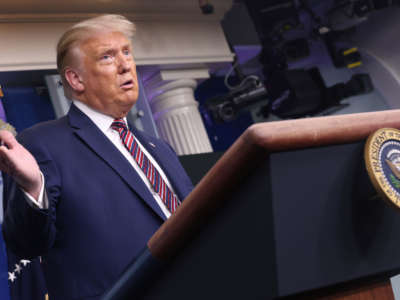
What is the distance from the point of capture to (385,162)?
573 millimetres

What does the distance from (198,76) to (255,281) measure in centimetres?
335

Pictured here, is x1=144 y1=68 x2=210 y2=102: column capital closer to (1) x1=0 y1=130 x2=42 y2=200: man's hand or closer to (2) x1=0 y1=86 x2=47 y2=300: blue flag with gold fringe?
(2) x1=0 y1=86 x2=47 y2=300: blue flag with gold fringe

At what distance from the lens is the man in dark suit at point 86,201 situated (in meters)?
1.01

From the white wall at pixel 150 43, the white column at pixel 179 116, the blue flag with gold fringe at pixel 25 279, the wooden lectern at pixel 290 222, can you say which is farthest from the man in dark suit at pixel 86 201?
the white column at pixel 179 116

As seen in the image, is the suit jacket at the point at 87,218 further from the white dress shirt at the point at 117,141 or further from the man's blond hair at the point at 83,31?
the man's blond hair at the point at 83,31

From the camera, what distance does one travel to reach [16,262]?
2229 millimetres

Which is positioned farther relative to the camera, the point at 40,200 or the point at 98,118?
the point at 98,118

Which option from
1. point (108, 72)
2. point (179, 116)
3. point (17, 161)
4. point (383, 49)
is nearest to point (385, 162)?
point (17, 161)

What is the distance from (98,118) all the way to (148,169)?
234mm

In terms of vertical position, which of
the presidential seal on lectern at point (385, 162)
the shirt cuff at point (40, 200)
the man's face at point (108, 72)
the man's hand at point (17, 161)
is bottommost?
the presidential seal on lectern at point (385, 162)

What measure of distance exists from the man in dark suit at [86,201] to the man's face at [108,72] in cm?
6

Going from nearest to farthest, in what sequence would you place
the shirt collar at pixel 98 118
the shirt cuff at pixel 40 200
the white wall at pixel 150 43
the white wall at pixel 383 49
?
1. the shirt cuff at pixel 40 200
2. the shirt collar at pixel 98 118
3. the white wall at pixel 150 43
4. the white wall at pixel 383 49

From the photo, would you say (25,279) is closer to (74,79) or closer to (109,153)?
(74,79)

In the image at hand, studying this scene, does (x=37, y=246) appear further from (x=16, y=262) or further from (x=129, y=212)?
(x=16, y=262)
